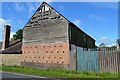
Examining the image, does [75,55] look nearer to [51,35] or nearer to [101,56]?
[101,56]

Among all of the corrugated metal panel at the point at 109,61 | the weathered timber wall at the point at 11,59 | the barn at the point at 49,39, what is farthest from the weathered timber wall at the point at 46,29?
the corrugated metal panel at the point at 109,61

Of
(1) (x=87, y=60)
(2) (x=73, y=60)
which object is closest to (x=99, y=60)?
(1) (x=87, y=60)

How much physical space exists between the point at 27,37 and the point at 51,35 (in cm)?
522

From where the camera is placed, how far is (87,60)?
24.1 metres

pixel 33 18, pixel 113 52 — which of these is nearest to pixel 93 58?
pixel 113 52

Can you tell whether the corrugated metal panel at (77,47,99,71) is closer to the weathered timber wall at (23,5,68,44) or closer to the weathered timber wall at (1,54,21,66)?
the weathered timber wall at (23,5,68,44)

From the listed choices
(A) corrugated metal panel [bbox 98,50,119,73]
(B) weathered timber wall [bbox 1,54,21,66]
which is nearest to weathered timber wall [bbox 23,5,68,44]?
(B) weathered timber wall [bbox 1,54,21,66]

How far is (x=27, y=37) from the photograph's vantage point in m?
34.4

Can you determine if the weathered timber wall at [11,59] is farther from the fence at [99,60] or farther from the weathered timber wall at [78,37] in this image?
the fence at [99,60]

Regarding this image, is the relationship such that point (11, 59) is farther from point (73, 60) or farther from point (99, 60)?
point (99, 60)

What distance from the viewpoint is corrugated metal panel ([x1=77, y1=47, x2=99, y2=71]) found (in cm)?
2309

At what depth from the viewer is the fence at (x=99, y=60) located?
21359 millimetres

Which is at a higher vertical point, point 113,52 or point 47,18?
point 47,18

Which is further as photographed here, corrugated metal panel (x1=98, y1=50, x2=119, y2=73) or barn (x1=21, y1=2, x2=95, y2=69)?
barn (x1=21, y1=2, x2=95, y2=69)
